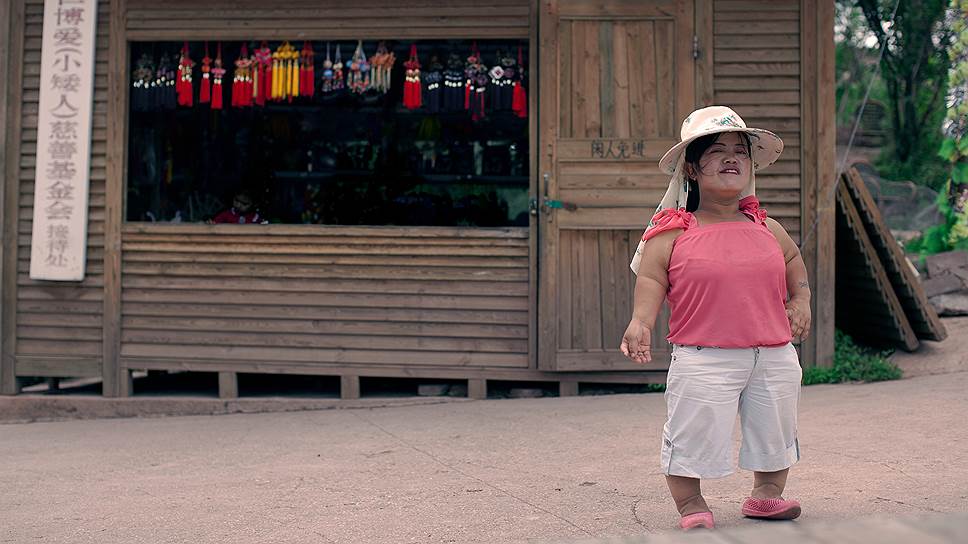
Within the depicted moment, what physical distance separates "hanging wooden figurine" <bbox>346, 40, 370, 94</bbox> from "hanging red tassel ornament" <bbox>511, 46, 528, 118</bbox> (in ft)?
3.70

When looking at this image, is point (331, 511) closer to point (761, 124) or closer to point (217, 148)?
point (761, 124)

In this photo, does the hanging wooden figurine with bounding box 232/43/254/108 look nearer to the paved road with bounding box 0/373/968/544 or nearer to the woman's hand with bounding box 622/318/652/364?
→ the paved road with bounding box 0/373/968/544

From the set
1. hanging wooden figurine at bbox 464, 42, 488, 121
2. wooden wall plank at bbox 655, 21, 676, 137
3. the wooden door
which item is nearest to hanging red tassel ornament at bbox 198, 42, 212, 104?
hanging wooden figurine at bbox 464, 42, 488, 121

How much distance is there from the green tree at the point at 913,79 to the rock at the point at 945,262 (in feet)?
34.9

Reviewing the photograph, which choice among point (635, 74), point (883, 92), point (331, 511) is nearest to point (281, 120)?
point (635, 74)

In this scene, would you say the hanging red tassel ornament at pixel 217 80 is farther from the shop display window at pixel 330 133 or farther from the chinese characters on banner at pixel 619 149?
the chinese characters on banner at pixel 619 149

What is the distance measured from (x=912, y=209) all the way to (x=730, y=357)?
1668cm

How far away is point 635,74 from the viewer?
7344mm

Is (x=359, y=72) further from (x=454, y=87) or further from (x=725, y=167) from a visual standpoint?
(x=725, y=167)

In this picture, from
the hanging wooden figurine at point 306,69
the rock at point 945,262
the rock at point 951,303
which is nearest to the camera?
the hanging wooden figurine at point 306,69

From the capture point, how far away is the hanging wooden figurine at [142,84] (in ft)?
26.2

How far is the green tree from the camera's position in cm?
2062

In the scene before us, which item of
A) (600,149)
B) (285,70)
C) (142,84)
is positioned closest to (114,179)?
(142,84)

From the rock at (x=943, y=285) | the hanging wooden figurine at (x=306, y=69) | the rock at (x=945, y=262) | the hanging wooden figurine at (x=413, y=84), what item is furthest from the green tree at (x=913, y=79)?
the hanging wooden figurine at (x=306, y=69)
